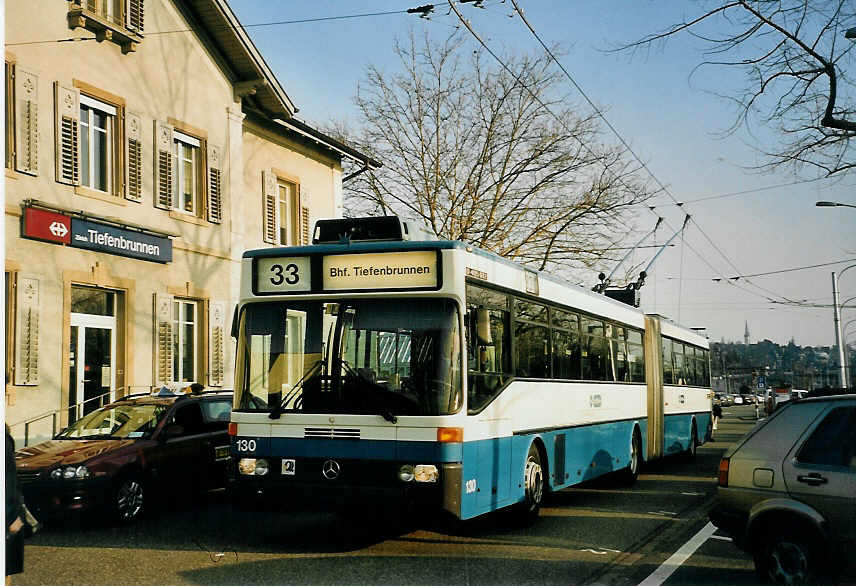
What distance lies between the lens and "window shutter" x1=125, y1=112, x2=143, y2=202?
19438mm

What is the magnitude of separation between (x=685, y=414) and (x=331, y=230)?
12055mm

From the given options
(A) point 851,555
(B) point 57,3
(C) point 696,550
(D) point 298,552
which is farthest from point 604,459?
(B) point 57,3

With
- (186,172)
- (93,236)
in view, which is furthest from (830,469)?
(186,172)

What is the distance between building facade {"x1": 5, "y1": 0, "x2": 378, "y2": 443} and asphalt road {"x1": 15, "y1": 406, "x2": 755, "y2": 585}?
258 inches

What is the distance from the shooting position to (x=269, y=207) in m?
24.8

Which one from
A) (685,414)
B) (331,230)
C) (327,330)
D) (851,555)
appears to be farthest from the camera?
(685,414)

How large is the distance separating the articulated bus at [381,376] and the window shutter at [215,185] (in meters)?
12.7

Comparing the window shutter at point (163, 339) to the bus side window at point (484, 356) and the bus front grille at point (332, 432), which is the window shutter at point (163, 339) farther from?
the bus front grille at point (332, 432)

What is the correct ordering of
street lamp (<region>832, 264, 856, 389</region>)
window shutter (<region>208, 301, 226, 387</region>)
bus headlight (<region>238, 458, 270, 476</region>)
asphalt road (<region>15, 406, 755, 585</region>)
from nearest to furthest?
asphalt road (<region>15, 406, 755, 585</region>), bus headlight (<region>238, 458, 270, 476</region>), window shutter (<region>208, 301, 226, 387</region>), street lamp (<region>832, 264, 856, 389</region>)

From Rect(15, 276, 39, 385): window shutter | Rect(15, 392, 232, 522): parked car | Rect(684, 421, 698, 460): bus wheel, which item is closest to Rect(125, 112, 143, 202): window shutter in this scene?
Rect(15, 276, 39, 385): window shutter

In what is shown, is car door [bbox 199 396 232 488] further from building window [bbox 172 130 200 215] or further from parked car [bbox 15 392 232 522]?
building window [bbox 172 130 200 215]

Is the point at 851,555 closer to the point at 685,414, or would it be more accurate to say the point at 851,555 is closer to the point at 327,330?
the point at 327,330

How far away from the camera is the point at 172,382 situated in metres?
20.4

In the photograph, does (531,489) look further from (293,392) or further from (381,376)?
(293,392)
